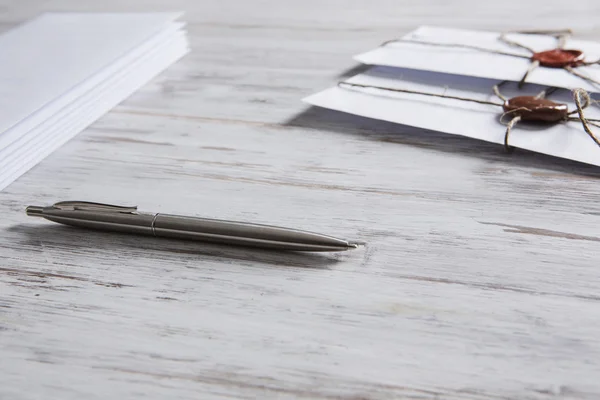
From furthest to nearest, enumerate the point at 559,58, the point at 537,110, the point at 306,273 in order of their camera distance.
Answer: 1. the point at 559,58
2. the point at 537,110
3. the point at 306,273

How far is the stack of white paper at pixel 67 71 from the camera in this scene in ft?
1.88

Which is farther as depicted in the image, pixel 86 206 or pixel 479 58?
pixel 479 58

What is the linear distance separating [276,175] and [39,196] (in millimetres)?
198

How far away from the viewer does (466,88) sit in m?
0.65

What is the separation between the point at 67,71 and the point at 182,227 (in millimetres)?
312

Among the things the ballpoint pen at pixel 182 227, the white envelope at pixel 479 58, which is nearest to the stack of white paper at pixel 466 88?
the white envelope at pixel 479 58

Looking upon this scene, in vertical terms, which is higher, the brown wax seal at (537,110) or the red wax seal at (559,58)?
the red wax seal at (559,58)

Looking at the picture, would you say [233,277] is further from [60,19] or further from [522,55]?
[60,19]

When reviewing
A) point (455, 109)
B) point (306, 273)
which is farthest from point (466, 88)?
point (306, 273)

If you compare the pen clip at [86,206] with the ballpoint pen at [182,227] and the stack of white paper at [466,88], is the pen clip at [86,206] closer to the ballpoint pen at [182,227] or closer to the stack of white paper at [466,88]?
the ballpoint pen at [182,227]

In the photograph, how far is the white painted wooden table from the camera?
339 mm

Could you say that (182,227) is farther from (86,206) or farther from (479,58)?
(479,58)

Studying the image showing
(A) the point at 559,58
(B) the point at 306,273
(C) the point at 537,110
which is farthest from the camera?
(A) the point at 559,58

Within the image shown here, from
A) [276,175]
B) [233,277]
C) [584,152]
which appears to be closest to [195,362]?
[233,277]
